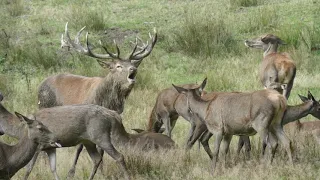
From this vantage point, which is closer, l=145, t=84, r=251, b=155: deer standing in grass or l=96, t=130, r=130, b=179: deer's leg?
l=96, t=130, r=130, b=179: deer's leg

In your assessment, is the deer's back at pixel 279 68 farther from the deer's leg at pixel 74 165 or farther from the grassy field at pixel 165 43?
the deer's leg at pixel 74 165

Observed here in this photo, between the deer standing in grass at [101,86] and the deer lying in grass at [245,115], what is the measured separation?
4.92 feet

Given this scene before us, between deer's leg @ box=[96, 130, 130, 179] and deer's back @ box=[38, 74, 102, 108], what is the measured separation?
236 centimetres

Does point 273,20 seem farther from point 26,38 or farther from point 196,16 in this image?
point 26,38

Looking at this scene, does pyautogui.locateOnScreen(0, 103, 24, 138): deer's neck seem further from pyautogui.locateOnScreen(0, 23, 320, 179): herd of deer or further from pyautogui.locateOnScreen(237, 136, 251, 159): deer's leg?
pyautogui.locateOnScreen(237, 136, 251, 159): deer's leg

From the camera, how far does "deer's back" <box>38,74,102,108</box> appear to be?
12.6 meters

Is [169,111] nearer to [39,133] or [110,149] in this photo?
[110,149]

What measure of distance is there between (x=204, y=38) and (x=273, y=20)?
5.84ft

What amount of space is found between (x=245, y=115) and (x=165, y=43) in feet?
30.9

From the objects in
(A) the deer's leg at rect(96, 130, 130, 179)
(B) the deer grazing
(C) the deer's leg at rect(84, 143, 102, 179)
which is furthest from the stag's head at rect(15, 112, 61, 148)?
(B) the deer grazing

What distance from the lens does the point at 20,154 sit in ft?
31.5

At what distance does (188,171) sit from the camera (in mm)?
10641

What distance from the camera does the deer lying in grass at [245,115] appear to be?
33.6ft

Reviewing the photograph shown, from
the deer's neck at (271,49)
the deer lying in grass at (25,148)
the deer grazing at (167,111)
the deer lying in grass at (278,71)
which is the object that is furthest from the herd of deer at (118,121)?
the deer's neck at (271,49)
